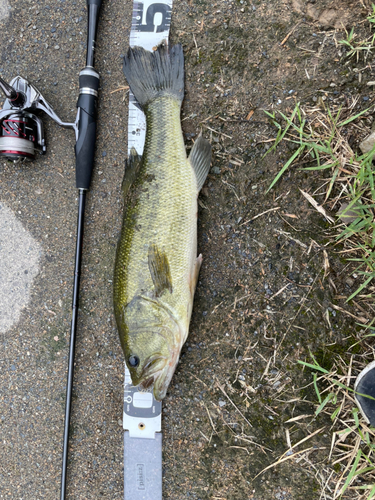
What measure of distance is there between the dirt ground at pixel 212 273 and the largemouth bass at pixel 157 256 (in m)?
0.28

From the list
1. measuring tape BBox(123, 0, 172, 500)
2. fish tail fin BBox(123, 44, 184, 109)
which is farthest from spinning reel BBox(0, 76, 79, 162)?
measuring tape BBox(123, 0, 172, 500)

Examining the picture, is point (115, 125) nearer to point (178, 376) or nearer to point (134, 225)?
point (134, 225)

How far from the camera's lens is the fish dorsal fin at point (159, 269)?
6.98 feet

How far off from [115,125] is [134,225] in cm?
107

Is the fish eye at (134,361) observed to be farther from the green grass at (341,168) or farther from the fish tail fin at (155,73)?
the fish tail fin at (155,73)

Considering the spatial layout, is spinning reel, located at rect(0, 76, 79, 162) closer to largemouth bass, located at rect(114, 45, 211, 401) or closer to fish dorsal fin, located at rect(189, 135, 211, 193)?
largemouth bass, located at rect(114, 45, 211, 401)

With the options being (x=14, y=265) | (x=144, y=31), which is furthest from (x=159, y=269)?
(x=144, y=31)

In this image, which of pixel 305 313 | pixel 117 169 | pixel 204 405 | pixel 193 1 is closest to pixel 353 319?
pixel 305 313

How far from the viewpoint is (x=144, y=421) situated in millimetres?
2576

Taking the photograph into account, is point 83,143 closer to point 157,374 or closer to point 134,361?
point 134,361

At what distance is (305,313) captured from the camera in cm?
228

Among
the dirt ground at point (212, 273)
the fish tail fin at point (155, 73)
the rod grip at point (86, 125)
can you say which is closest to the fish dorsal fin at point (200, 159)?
the dirt ground at point (212, 273)

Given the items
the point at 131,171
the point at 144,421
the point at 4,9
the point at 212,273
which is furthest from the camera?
the point at 4,9

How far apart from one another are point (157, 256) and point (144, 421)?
1.44 meters
